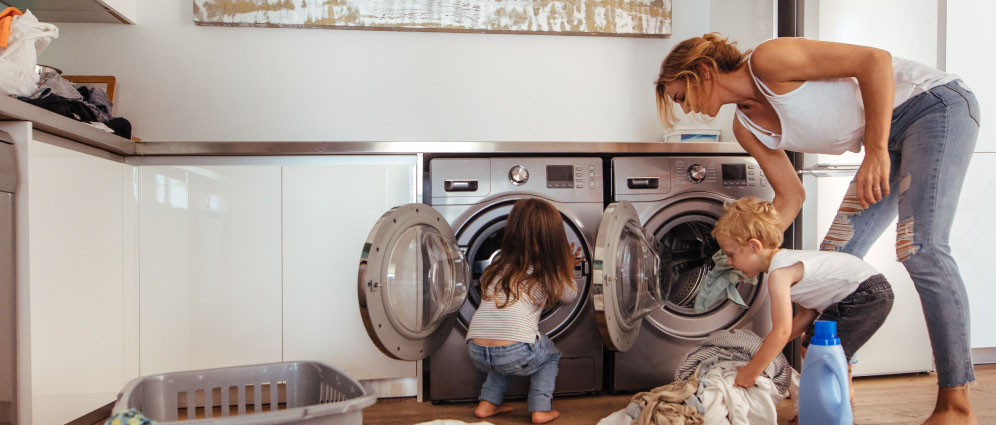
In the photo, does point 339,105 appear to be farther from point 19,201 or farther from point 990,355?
point 990,355

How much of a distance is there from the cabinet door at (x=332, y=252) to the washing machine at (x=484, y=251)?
16 cm

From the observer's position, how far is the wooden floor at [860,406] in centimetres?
204

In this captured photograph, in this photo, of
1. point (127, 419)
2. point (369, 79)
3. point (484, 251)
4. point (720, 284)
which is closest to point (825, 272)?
point (720, 284)

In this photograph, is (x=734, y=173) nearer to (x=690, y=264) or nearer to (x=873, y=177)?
(x=690, y=264)

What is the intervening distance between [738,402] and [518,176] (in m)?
1.05

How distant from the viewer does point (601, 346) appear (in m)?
2.39

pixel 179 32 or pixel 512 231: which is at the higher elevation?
pixel 179 32

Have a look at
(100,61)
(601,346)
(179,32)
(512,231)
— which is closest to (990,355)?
(601,346)

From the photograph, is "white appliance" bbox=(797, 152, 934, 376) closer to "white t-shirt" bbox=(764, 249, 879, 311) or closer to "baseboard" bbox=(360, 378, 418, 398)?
"white t-shirt" bbox=(764, 249, 879, 311)

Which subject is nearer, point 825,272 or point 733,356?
point 825,272

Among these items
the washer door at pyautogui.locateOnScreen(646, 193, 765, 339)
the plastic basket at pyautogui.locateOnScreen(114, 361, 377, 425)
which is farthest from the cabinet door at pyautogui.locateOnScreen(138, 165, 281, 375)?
the washer door at pyautogui.locateOnScreen(646, 193, 765, 339)

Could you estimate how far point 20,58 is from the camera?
1.78m

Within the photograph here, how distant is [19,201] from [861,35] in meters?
2.78

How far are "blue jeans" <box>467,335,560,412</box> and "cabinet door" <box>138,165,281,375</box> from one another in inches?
31.0
